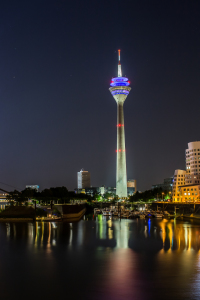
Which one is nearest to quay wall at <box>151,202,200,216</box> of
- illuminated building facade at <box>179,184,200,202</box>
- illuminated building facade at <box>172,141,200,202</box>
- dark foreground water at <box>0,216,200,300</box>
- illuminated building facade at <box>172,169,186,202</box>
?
illuminated building facade at <box>179,184,200,202</box>

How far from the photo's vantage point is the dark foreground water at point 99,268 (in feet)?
85.8

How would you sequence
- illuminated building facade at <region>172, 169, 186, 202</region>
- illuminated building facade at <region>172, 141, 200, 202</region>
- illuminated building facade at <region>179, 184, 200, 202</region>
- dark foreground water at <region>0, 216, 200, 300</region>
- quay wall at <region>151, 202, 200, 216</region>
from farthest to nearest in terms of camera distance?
illuminated building facade at <region>172, 169, 186, 202</region>, illuminated building facade at <region>172, 141, 200, 202</region>, illuminated building facade at <region>179, 184, 200, 202</region>, quay wall at <region>151, 202, 200, 216</region>, dark foreground water at <region>0, 216, 200, 300</region>

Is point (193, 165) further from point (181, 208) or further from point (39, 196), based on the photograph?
point (39, 196)

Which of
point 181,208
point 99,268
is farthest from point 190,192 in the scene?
point 99,268

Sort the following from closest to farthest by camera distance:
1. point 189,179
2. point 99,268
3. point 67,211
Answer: point 99,268, point 67,211, point 189,179

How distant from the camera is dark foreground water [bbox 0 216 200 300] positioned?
85.8 ft

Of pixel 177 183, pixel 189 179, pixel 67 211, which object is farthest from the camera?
pixel 177 183

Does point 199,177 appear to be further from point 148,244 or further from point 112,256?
point 112,256

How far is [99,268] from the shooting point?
1321 inches

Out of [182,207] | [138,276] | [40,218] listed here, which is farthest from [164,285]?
[182,207]

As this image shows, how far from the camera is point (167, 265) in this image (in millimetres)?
34219

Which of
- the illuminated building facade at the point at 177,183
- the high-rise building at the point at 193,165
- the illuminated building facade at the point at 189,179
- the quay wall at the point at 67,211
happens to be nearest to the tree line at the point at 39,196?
the quay wall at the point at 67,211

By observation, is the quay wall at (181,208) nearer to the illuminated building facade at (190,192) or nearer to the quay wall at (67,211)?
the illuminated building facade at (190,192)

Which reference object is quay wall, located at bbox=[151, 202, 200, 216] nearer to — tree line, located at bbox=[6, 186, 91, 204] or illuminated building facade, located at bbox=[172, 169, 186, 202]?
illuminated building facade, located at bbox=[172, 169, 186, 202]
